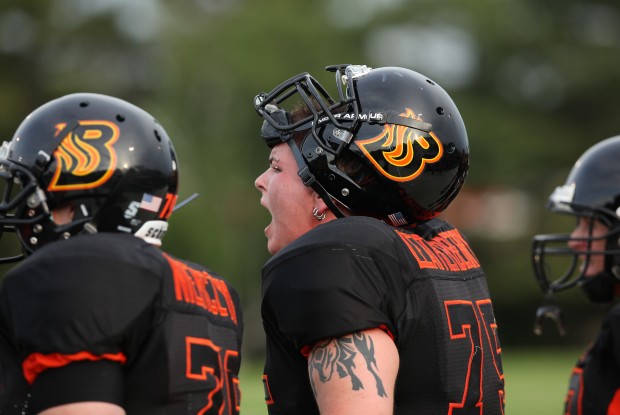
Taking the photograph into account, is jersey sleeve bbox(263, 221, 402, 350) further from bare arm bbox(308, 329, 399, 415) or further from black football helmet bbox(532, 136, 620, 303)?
black football helmet bbox(532, 136, 620, 303)

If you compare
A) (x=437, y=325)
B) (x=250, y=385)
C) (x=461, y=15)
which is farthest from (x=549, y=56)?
(x=437, y=325)

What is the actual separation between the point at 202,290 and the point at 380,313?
51 centimetres

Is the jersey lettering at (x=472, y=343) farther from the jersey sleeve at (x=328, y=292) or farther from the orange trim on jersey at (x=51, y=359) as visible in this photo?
the orange trim on jersey at (x=51, y=359)

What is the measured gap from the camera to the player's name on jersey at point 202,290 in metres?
2.83

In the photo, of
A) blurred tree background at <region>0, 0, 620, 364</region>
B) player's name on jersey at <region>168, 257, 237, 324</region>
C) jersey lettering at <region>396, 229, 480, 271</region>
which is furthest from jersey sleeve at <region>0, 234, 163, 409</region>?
blurred tree background at <region>0, 0, 620, 364</region>

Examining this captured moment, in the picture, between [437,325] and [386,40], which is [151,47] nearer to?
[386,40]

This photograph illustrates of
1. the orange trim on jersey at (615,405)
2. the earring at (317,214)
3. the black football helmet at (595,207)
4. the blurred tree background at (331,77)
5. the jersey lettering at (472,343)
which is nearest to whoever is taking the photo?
the jersey lettering at (472,343)

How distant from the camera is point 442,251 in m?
3.41

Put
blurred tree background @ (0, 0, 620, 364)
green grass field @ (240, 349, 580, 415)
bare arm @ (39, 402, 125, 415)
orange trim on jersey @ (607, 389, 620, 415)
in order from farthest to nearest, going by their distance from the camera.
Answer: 1. blurred tree background @ (0, 0, 620, 364)
2. green grass field @ (240, 349, 580, 415)
3. orange trim on jersey @ (607, 389, 620, 415)
4. bare arm @ (39, 402, 125, 415)

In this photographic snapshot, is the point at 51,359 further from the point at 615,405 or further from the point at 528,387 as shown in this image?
the point at 528,387

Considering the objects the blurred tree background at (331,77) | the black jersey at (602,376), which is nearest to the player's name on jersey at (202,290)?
the black jersey at (602,376)

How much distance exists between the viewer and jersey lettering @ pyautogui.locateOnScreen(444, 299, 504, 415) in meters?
3.15

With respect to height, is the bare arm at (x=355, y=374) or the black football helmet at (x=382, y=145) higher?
the black football helmet at (x=382, y=145)

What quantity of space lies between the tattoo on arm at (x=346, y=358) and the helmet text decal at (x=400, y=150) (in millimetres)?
671
